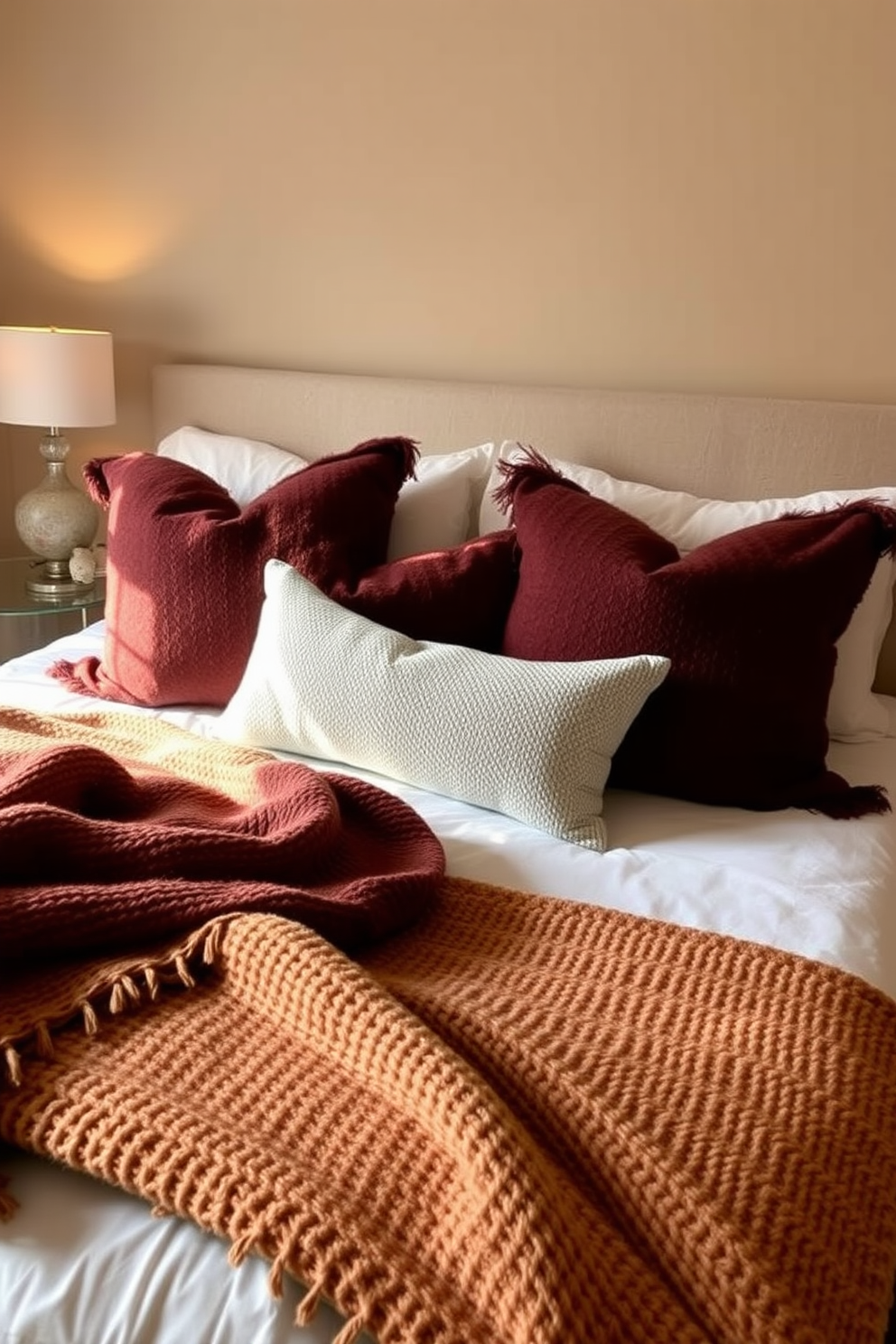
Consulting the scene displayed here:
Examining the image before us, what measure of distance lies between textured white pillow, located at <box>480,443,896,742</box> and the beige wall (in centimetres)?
30

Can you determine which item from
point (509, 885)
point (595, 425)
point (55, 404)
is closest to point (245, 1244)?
point (509, 885)

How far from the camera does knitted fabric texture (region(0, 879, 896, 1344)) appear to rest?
770 millimetres

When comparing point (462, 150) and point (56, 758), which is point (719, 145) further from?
point (56, 758)

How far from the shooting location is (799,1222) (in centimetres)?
85

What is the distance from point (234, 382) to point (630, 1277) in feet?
6.76

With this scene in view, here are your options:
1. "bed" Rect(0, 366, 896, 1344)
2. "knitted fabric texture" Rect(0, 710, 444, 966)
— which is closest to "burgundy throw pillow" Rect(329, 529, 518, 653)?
"bed" Rect(0, 366, 896, 1344)

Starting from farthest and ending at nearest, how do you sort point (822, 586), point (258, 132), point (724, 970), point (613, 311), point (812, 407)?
point (258, 132)
point (613, 311)
point (812, 407)
point (822, 586)
point (724, 970)

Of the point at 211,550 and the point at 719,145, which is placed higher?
the point at 719,145

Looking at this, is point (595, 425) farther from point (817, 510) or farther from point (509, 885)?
point (509, 885)

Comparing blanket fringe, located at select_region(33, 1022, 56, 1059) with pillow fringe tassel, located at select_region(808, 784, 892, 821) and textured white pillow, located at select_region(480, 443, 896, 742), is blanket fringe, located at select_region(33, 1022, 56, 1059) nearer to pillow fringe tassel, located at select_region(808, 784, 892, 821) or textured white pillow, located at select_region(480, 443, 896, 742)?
pillow fringe tassel, located at select_region(808, 784, 892, 821)

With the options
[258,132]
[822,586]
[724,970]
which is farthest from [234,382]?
[724,970]

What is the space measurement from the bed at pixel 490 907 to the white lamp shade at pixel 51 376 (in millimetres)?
326

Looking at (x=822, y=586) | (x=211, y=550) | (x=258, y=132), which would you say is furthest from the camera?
(x=258, y=132)

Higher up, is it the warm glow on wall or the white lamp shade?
the warm glow on wall
